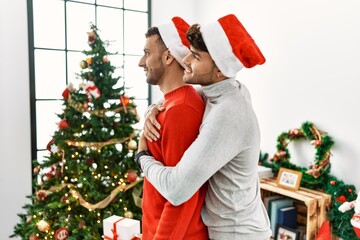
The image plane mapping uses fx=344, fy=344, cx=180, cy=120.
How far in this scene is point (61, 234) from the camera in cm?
232

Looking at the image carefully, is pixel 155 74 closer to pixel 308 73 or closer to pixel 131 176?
pixel 131 176

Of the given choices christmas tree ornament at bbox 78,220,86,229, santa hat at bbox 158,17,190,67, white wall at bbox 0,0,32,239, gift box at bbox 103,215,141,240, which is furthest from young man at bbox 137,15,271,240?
white wall at bbox 0,0,32,239

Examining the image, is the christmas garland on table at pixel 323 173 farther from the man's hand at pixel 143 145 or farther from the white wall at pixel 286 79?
the man's hand at pixel 143 145

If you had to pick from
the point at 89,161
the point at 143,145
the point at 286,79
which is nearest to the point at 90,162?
the point at 89,161

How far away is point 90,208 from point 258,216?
58.7 inches

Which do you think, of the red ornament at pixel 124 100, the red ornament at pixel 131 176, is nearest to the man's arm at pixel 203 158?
the red ornament at pixel 131 176

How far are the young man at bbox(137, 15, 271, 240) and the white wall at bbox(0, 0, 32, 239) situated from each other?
7.19 feet

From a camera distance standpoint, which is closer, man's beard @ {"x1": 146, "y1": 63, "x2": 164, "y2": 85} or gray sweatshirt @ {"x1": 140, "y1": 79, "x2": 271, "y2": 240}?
gray sweatshirt @ {"x1": 140, "y1": 79, "x2": 271, "y2": 240}

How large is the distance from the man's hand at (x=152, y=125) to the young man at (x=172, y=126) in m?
0.02

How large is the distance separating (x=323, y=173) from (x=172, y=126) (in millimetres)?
1923

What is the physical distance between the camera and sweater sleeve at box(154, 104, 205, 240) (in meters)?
1.14

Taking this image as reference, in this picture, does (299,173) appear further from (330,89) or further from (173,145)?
(173,145)

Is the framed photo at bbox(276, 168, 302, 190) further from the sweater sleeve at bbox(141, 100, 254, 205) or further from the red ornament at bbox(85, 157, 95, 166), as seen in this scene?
the sweater sleeve at bbox(141, 100, 254, 205)

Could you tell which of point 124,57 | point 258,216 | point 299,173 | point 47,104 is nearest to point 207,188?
point 258,216
